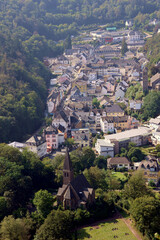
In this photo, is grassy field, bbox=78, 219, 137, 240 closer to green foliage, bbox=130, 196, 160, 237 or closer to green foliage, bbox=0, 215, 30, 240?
green foliage, bbox=130, 196, 160, 237

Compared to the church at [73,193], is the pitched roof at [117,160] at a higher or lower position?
higher

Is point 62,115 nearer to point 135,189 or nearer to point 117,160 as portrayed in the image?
point 117,160

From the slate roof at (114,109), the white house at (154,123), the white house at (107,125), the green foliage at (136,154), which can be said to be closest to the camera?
the green foliage at (136,154)

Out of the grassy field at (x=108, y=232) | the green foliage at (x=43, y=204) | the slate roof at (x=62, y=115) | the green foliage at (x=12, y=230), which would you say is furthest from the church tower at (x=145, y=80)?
the green foliage at (x=12, y=230)

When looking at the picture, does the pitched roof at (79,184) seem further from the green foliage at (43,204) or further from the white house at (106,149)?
the white house at (106,149)


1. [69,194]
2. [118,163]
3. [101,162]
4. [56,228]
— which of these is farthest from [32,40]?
[56,228]

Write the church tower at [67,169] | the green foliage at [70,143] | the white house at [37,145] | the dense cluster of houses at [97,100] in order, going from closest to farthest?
the church tower at [67,169] < the white house at [37,145] < the dense cluster of houses at [97,100] < the green foliage at [70,143]
